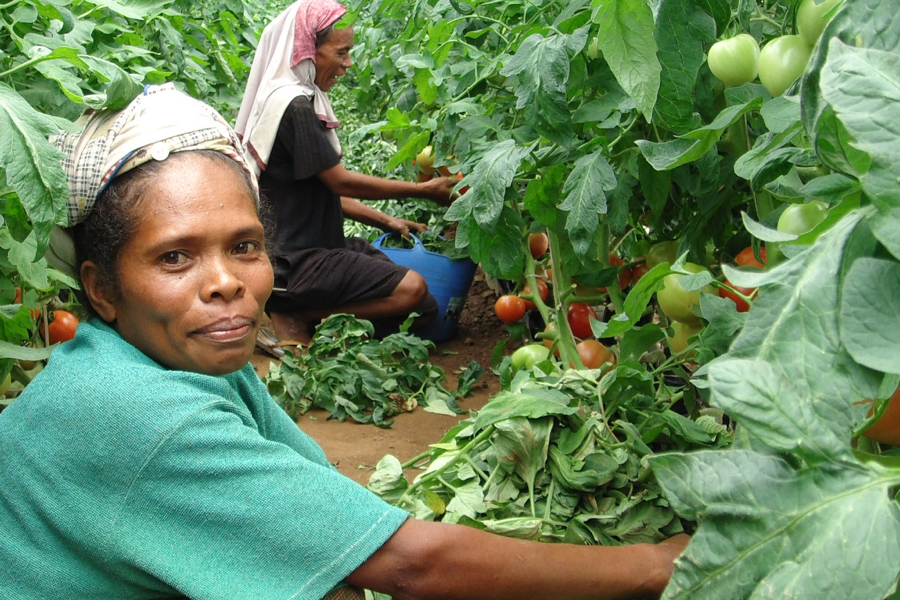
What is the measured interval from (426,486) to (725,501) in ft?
3.47

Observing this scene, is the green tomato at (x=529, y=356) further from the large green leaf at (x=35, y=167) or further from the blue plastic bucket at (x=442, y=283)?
the blue plastic bucket at (x=442, y=283)

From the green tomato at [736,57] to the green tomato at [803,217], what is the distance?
24 cm

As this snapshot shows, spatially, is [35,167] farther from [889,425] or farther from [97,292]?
[889,425]

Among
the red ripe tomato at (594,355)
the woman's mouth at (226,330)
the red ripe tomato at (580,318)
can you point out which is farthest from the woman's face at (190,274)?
the red ripe tomato at (580,318)

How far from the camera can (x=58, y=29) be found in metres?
1.95

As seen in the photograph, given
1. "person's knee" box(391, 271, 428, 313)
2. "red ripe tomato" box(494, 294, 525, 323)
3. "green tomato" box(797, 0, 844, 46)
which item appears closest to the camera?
"green tomato" box(797, 0, 844, 46)

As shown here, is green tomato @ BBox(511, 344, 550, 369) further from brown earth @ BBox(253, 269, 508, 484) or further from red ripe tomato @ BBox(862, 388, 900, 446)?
red ripe tomato @ BBox(862, 388, 900, 446)

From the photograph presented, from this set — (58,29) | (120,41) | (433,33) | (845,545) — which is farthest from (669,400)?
(120,41)

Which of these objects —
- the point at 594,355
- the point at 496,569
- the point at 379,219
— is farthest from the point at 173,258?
the point at 379,219

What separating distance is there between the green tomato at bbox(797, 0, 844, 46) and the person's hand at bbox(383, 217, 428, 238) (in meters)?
3.46

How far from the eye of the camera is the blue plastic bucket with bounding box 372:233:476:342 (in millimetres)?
4137

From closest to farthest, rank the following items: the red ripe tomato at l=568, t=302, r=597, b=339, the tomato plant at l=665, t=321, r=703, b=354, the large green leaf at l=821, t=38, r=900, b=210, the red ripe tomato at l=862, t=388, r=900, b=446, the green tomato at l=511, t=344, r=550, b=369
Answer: the large green leaf at l=821, t=38, r=900, b=210 < the red ripe tomato at l=862, t=388, r=900, b=446 < the tomato plant at l=665, t=321, r=703, b=354 < the green tomato at l=511, t=344, r=550, b=369 < the red ripe tomato at l=568, t=302, r=597, b=339

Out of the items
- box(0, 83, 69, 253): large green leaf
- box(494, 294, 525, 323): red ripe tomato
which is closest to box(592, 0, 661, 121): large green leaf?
box(0, 83, 69, 253): large green leaf

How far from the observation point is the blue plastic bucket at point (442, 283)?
13.6 feet
